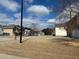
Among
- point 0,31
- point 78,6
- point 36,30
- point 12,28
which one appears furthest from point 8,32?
point 78,6

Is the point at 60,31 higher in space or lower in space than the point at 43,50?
higher

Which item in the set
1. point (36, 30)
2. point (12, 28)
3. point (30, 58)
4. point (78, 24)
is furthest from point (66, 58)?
point (36, 30)

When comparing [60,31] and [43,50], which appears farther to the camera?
[60,31]

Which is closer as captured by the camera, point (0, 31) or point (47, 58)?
point (47, 58)

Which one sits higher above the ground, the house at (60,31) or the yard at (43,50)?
the house at (60,31)

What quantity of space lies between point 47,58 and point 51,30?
10949cm

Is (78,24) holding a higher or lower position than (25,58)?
higher

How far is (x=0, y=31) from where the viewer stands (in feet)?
314

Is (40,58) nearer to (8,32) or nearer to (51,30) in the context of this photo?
(8,32)

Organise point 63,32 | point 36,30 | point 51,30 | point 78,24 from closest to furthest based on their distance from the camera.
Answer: point 78,24 → point 63,32 → point 51,30 → point 36,30

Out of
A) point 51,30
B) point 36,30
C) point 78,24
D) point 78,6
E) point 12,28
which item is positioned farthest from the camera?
point 36,30

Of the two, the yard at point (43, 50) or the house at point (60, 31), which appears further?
the house at point (60, 31)

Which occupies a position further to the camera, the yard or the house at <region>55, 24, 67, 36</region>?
the house at <region>55, 24, 67, 36</region>

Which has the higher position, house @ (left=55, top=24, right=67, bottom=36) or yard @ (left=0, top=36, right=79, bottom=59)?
house @ (left=55, top=24, right=67, bottom=36)
